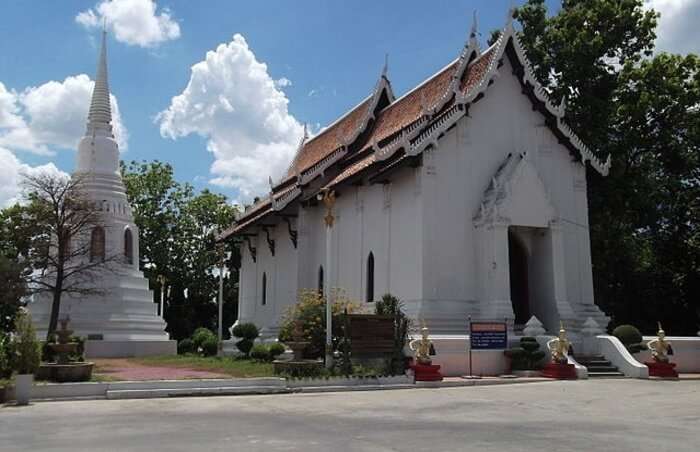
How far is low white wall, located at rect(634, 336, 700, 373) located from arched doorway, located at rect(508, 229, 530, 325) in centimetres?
410

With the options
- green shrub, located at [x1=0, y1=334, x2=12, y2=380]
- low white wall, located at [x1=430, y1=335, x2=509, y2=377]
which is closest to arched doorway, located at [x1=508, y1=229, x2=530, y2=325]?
low white wall, located at [x1=430, y1=335, x2=509, y2=377]

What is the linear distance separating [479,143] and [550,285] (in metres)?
5.03

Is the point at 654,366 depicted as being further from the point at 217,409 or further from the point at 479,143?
the point at 217,409

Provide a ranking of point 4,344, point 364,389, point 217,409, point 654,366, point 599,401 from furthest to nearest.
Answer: point 654,366 → point 364,389 → point 4,344 → point 599,401 → point 217,409

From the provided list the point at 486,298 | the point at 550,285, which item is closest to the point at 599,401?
the point at 486,298

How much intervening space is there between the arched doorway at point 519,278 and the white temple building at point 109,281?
12989 mm

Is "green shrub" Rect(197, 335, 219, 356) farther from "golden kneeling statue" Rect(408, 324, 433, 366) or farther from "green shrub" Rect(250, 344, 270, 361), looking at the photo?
"golden kneeling statue" Rect(408, 324, 433, 366)

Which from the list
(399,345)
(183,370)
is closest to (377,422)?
(399,345)

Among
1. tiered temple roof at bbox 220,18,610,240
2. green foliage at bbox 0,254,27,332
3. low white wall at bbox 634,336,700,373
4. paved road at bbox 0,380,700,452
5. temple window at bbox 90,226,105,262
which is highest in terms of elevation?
tiered temple roof at bbox 220,18,610,240

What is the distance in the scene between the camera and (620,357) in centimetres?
1970

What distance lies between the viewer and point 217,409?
486 inches

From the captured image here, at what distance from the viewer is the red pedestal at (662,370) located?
62.2ft

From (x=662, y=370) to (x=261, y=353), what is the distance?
11.1 meters

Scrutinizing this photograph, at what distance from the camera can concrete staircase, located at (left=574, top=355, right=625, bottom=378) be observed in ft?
63.5
